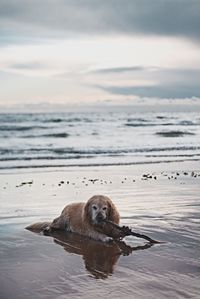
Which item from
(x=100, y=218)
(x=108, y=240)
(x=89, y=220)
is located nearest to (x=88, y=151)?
(x=89, y=220)

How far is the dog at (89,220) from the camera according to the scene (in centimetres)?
876

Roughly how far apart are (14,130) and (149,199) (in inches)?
1434

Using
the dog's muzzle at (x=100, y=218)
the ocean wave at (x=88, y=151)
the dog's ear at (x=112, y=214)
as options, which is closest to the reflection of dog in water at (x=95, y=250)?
the dog's muzzle at (x=100, y=218)

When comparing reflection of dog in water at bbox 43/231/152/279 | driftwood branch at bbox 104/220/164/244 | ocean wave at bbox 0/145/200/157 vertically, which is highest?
ocean wave at bbox 0/145/200/157

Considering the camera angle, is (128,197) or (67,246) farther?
(128,197)

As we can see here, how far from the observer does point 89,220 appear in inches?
356

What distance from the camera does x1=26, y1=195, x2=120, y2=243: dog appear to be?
8758mm

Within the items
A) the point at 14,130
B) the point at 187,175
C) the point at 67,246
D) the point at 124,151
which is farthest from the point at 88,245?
the point at 14,130

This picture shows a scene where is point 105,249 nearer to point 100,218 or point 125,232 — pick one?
point 125,232

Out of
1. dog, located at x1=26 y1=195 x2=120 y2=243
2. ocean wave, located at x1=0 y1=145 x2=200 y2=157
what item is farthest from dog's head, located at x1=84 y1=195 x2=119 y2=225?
ocean wave, located at x1=0 y1=145 x2=200 y2=157

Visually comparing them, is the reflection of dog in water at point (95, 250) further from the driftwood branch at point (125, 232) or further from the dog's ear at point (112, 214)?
the dog's ear at point (112, 214)

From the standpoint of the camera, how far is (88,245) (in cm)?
841

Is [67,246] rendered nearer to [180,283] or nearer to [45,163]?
[180,283]

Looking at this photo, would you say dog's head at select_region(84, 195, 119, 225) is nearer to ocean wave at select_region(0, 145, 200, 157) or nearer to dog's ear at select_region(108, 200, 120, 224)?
dog's ear at select_region(108, 200, 120, 224)
